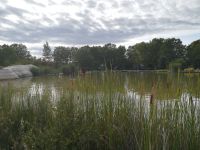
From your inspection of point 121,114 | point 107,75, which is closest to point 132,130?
point 121,114

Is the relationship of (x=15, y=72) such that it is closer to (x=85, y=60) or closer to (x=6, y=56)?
(x=6, y=56)

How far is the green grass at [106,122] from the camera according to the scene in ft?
11.9

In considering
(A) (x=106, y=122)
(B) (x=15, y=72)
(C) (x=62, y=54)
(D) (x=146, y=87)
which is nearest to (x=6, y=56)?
(B) (x=15, y=72)

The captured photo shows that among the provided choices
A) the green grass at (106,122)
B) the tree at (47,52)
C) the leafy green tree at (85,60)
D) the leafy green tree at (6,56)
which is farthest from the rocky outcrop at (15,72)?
the tree at (47,52)

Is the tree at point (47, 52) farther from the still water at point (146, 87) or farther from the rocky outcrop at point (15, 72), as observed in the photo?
the still water at point (146, 87)

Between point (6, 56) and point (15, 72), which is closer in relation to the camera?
point (15, 72)

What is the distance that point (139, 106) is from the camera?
4355 mm

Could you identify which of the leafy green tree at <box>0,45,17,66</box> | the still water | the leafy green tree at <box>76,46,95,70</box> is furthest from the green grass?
the leafy green tree at <box>0,45,17,66</box>

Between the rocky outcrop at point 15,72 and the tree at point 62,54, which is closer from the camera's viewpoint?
the rocky outcrop at point 15,72

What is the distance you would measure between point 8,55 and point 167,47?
32.1 m

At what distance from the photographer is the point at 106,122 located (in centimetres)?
440

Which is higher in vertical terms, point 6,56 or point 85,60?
point 6,56

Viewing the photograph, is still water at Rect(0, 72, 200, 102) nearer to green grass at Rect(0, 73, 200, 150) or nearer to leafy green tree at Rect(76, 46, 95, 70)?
green grass at Rect(0, 73, 200, 150)

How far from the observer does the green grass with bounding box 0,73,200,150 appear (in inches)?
143
